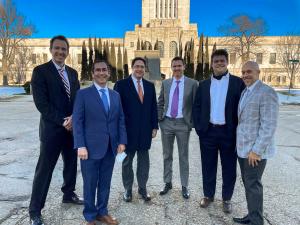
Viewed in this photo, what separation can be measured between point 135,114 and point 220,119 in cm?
116

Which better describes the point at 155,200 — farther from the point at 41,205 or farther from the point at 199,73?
the point at 199,73

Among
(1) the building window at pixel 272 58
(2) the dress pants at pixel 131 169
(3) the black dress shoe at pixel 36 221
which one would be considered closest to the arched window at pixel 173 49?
(1) the building window at pixel 272 58

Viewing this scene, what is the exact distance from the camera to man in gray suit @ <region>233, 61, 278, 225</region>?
9.41 ft

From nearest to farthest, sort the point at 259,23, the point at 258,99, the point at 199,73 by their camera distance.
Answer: the point at 258,99 → the point at 199,73 → the point at 259,23

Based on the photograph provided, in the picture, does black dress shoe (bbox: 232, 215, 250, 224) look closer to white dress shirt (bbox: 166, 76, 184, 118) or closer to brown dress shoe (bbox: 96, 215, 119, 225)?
brown dress shoe (bbox: 96, 215, 119, 225)

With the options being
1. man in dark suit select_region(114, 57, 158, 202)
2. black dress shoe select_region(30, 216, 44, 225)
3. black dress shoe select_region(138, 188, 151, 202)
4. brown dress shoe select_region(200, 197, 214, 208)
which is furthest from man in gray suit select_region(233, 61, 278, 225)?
black dress shoe select_region(30, 216, 44, 225)

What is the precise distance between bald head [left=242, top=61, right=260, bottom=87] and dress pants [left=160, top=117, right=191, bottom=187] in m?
1.27

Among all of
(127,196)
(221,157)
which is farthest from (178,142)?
(127,196)

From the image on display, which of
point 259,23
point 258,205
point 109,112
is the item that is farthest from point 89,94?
point 259,23

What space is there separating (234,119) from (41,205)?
8.77ft

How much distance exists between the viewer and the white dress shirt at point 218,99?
11.6 feet

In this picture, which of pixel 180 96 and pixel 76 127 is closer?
pixel 76 127

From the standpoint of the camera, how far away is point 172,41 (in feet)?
167

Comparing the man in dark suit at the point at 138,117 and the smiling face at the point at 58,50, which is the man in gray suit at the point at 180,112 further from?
the smiling face at the point at 58,50
